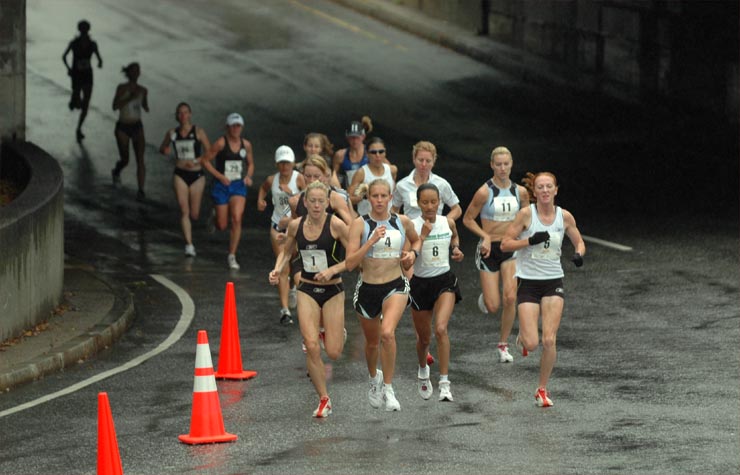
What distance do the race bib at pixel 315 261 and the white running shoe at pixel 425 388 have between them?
4.67ft

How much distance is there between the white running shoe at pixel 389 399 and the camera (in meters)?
14.7

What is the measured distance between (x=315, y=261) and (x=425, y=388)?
155 centimetres

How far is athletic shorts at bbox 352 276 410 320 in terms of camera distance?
1484 centimetres

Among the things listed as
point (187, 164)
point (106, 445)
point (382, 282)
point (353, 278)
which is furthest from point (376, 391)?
point (187, 164)

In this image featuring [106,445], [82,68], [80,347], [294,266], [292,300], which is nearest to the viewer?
[106,445]

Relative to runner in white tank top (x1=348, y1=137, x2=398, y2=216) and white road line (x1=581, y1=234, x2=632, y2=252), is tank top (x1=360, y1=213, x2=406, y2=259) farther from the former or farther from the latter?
white road line (x1=581, y1=234, x2=632, y2=252)

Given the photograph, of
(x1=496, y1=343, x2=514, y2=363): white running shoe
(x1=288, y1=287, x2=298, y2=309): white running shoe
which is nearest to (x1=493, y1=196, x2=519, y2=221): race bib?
(x1=496, y1=343, x2=514, y2=363): white running shoe

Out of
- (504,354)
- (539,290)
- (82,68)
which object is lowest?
(82,68)

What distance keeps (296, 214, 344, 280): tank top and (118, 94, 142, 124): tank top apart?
14.0 meters

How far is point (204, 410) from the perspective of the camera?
13.6 meters

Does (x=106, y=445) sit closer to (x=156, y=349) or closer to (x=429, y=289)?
(x=429, y=289)

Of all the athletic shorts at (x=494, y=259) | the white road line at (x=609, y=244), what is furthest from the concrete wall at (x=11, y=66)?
the athletic shorts at (x=494, y=259)

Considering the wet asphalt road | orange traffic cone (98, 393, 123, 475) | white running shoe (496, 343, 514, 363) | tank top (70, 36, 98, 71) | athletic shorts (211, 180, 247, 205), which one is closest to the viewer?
orange traffic cone (98, 393, 123, 475)

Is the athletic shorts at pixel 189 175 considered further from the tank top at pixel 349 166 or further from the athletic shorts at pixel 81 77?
the athletic shorts at pixel 81 77
